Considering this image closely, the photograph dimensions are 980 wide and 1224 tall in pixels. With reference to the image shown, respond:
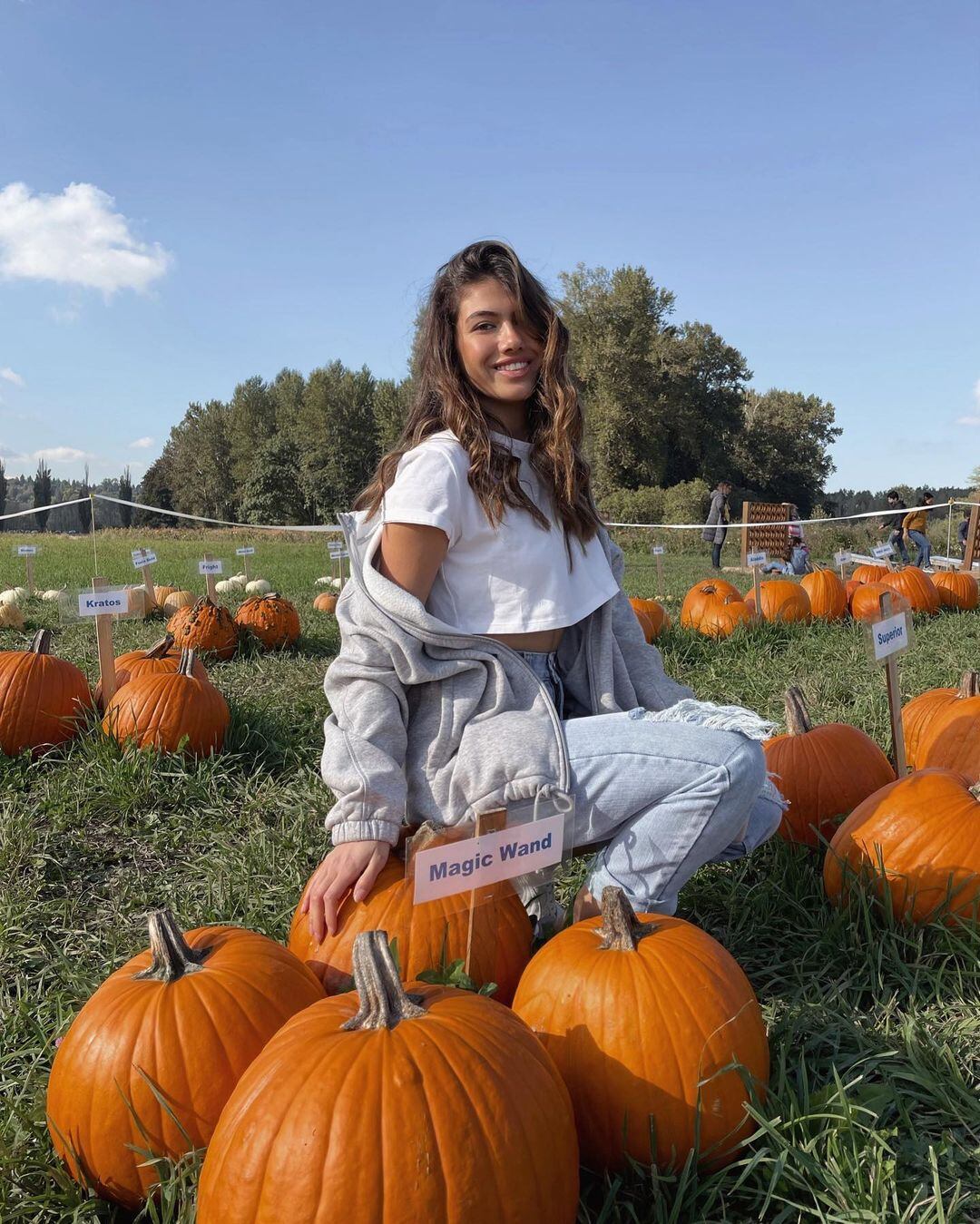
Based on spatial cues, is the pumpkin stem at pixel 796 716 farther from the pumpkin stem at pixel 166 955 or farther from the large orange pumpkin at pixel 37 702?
the large orange pumpkin at pixel 37 702

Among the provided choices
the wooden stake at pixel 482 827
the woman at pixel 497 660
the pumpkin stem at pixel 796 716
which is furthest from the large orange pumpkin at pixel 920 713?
the wooden stake at pixel 482 827

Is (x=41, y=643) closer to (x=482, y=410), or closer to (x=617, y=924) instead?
(x=482, y=410)

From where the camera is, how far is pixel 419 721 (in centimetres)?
206

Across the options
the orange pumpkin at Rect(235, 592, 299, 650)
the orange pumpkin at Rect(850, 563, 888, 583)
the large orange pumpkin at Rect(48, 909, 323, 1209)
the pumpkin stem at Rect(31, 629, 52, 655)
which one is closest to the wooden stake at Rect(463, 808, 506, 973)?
the large orange pumpkin at Rect(48, 909, 323, 1209)

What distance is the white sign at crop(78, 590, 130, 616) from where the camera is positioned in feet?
13.5

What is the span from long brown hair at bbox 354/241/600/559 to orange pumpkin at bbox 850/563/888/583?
633 centimetres

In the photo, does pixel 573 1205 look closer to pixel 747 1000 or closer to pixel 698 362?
pixel 747 1000

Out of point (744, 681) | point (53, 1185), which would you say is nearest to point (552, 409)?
point (53, 1185)

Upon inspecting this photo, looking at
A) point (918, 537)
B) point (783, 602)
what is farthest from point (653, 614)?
point (918, 537)

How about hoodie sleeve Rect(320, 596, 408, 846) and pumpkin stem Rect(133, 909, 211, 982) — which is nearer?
pumpkin stem Rect(133, 909, 211, 982)

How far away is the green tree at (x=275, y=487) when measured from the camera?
177ft

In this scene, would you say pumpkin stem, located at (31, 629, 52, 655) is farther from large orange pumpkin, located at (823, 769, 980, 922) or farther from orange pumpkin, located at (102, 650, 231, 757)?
large orange pumpkin, located at (823, 769, 980, 922)

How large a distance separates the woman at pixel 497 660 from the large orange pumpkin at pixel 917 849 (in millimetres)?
246

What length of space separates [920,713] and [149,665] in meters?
3.24
